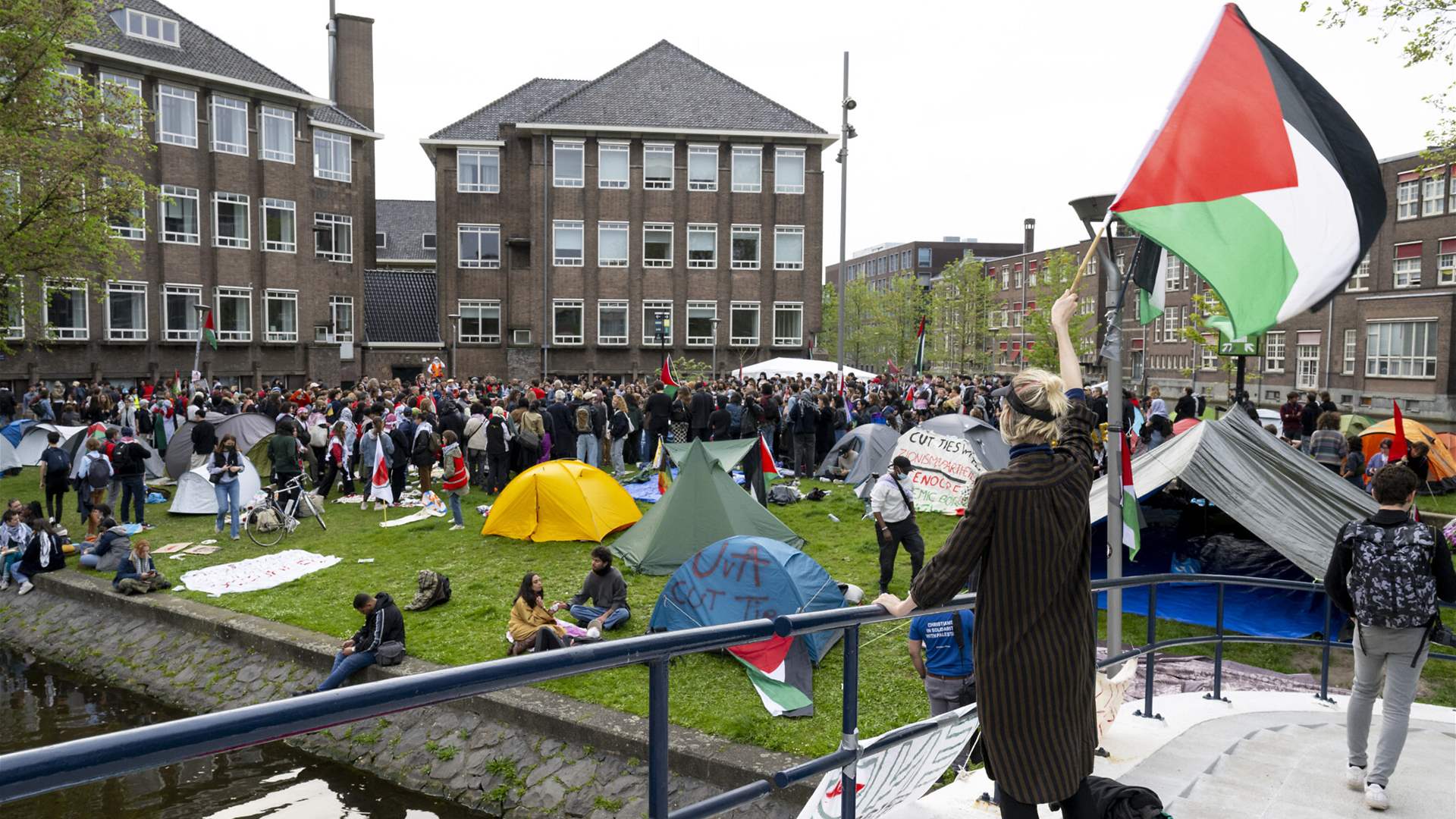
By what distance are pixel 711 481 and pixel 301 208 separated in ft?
107

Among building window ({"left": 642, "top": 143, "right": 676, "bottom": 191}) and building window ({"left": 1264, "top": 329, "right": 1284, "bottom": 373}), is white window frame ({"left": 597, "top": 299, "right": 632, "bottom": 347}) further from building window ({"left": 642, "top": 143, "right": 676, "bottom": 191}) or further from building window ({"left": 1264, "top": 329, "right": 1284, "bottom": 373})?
building window ({"left": 1264, "top": 329, "right": 1284, "bottom": 373})

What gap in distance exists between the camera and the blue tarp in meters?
10.1

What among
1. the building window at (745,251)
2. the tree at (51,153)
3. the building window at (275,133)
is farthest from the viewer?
the building window at (745,251)

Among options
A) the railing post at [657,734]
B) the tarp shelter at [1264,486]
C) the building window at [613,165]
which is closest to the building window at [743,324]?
the building window at [613,165]

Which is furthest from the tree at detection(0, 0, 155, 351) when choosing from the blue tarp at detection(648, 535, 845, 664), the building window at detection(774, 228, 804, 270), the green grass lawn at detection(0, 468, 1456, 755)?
the building window at detection(774, 228, 804, 270)

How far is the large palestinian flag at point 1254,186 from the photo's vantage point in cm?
553

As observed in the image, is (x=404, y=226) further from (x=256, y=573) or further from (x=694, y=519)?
(x=694, y=519)

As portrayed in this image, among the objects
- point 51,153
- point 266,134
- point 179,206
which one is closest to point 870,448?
point 51,153

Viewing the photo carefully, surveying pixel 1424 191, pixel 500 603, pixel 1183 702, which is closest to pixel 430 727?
pixel 500 603

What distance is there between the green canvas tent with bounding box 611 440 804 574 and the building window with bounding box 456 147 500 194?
33.2 metres

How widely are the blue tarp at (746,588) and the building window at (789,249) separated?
1378 inches

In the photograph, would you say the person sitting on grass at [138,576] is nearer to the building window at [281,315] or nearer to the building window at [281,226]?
the building window at [281,315]

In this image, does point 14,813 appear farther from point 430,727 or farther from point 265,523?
point 265,523

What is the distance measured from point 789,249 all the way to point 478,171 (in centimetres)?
1476
